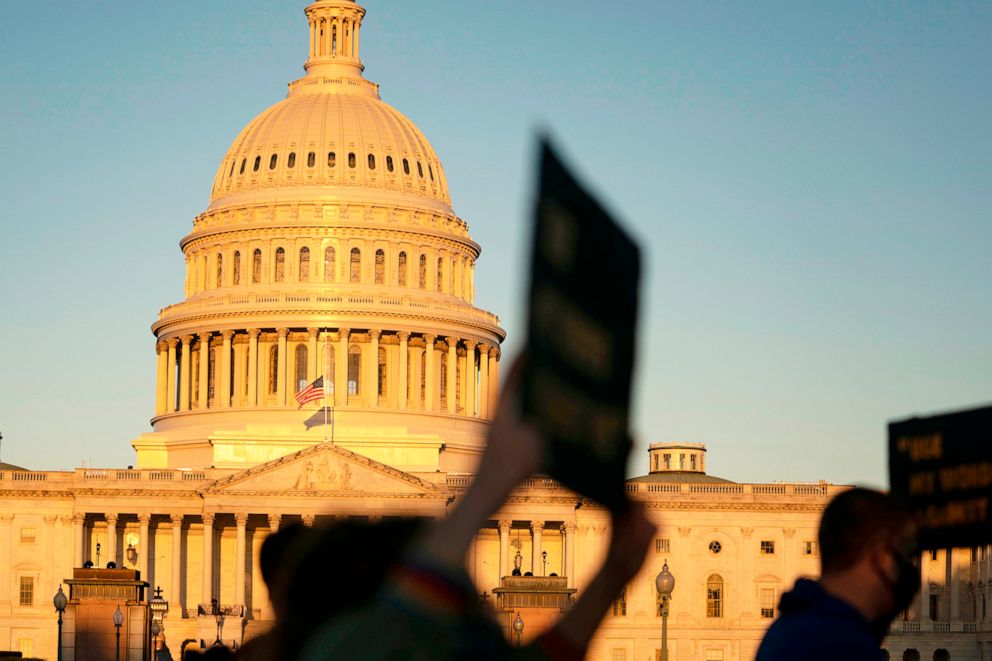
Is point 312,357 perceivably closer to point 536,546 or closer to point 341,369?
point 341,369

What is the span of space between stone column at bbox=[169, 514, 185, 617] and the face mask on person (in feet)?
426

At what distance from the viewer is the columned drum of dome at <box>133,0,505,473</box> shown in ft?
507

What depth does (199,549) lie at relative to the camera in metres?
143

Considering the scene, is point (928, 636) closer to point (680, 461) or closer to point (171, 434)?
point (680, 461)

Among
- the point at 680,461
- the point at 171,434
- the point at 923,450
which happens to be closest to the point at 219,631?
the point at 171,434

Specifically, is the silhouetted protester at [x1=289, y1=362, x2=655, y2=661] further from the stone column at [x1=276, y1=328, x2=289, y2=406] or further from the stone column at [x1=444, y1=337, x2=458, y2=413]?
the stone column at [x1=444, y1=337, x2=458, y2=413]

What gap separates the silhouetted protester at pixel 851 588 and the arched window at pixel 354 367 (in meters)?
148

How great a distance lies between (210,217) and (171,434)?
17.8 meters

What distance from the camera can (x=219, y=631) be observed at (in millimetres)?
129000

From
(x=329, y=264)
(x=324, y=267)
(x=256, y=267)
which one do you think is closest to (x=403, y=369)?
(x=324, y=267)

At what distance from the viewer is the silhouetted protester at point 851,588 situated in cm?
884

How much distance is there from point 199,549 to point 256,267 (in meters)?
26.3

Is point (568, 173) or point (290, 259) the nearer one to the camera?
point (568, 173)

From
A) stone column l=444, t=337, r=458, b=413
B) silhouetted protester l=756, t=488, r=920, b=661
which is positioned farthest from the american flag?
silhouetted protester l=756, t=488, r=920, b=661
